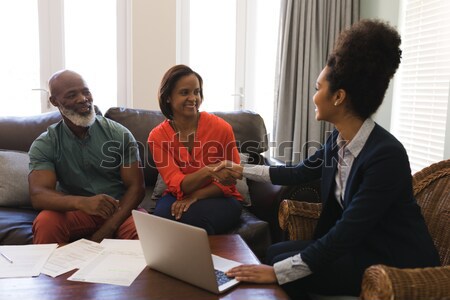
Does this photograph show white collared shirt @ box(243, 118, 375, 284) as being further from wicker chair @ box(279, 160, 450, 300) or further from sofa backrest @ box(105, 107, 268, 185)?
sofa backrest @ box(105, 107, 268, 185)

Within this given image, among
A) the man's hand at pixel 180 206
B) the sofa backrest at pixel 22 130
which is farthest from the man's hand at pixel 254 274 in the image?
the sofa backrest at pixel 22 130

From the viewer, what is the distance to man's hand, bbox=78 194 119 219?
1.70m

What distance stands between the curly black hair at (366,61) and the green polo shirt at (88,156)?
1151 mm

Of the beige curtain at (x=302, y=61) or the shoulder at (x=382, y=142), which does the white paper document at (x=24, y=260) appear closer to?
the shoulder at (x=382, y=142)

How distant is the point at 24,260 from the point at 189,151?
0.95 m

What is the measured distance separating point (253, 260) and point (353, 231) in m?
0.36

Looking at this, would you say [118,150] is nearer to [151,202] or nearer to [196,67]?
[151,202]

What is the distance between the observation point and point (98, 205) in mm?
1699

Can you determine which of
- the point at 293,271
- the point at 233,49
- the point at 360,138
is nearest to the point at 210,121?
the point at 360,138

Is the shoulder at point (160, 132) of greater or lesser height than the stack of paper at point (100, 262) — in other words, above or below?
above

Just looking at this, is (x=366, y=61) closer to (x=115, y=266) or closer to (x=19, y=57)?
(x=115, y=266)

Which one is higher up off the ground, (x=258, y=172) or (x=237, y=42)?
(x=237, y=42)

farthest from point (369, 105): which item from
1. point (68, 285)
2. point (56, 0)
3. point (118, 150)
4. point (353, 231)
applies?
point (56, 0)

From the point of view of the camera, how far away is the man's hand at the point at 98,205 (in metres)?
1.70
